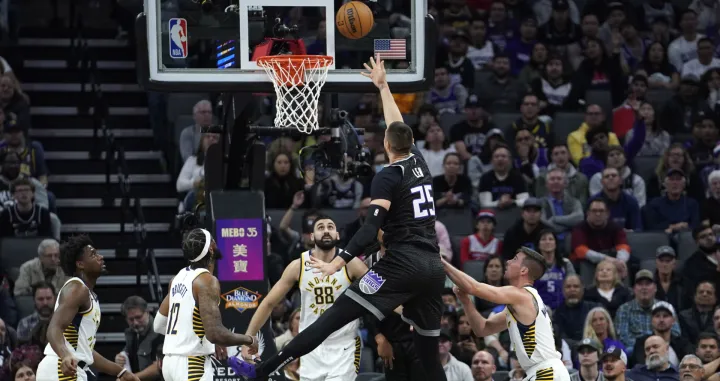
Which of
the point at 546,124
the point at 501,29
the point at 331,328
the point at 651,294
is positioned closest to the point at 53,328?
the point at 331,328

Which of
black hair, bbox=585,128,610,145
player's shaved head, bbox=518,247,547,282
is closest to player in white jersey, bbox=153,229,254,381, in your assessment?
player's shaved head, bbox=518,247,547,282

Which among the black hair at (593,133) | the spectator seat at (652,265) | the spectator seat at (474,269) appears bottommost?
the spectator seat at (652,265)

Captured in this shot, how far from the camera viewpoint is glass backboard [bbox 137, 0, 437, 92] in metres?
12.6

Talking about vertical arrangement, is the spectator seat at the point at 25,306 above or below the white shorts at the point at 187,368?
below

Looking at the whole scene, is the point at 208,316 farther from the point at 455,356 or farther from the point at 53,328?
the point at 455,356

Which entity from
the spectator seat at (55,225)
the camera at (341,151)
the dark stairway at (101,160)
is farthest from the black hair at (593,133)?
the spectator seat at (55,225)

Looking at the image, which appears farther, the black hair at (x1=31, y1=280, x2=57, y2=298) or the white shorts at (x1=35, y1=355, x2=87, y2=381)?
the black hair at (x1=31, y1=280, x2=57, y2=298)

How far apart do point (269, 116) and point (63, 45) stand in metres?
4.07

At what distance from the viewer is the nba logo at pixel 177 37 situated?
1272cm

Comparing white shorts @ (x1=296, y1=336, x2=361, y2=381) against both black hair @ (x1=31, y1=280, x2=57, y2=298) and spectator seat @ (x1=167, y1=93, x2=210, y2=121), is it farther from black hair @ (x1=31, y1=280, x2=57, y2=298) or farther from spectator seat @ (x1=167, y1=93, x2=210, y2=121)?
spectator seat @ (x1=167, y1=93, x2=210, y2=121)

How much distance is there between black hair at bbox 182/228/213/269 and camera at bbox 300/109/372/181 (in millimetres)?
2546

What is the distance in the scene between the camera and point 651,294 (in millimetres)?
15680

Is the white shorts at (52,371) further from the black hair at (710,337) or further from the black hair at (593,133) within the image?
the black hair at (593,133)

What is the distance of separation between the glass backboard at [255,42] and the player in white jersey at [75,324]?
1.96 meters
